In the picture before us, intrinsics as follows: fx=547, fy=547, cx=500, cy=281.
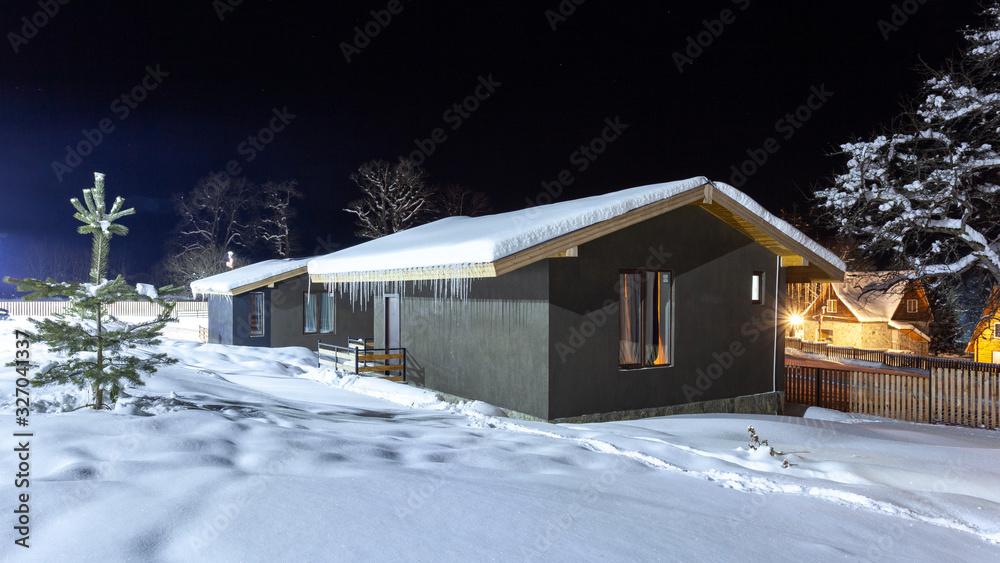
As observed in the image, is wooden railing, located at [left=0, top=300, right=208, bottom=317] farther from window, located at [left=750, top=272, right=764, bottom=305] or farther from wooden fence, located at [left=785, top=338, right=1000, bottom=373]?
wooden fence, located at [left=785, top=338, right=1000, bottom=373]

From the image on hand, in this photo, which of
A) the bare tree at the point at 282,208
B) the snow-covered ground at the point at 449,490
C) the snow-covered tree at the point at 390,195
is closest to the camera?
the snow-covered ground at the point at 449,490

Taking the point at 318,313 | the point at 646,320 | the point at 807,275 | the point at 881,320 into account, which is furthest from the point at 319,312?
the point at 881,320

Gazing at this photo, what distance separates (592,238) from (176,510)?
5891mm

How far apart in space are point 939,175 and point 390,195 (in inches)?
897

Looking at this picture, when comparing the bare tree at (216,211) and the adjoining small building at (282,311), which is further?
the bare tree at (216,211)

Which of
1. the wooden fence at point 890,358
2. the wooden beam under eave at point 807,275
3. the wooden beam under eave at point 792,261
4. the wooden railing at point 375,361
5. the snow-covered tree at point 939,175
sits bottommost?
the wooden fence at point 890,358

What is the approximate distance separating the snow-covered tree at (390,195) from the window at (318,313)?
1089 centimetres

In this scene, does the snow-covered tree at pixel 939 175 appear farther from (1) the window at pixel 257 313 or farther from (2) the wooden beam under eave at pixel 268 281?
(1) the window at pixel 257 313

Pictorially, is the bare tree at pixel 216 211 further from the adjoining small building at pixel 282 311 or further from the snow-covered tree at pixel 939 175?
the snow-covered tree at pixel 939 175

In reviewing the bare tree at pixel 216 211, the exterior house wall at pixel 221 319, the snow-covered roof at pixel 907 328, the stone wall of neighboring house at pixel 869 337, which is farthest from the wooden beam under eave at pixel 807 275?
the bare tree at pixel 216 211

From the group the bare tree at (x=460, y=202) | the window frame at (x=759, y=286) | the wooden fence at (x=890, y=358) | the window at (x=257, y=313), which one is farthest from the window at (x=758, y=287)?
the bare tree at (x=460, y=202)

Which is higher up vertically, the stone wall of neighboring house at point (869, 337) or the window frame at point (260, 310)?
the window frame at point (260, 310)

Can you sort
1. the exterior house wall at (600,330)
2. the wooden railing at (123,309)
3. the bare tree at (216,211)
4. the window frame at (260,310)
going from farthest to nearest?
1. the bare tree at (216,211)
2. the wooden railing at (123,309)
3. the window frame at (260,310)
4. the exterior house wall at (600,330)

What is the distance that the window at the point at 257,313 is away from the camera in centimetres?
1744
